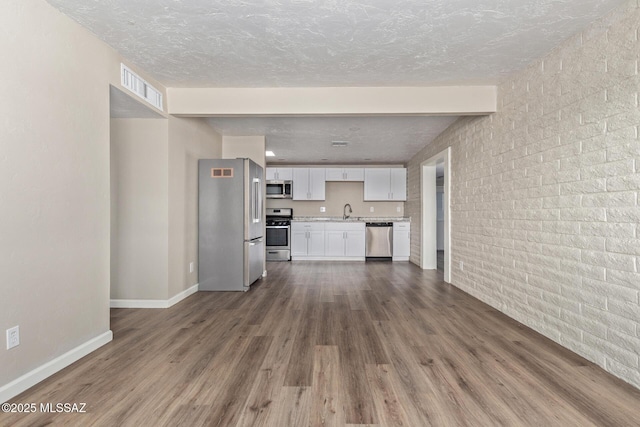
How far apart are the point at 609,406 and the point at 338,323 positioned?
1.94m

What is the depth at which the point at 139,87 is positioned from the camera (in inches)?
126

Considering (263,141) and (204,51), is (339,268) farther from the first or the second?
(204,51)

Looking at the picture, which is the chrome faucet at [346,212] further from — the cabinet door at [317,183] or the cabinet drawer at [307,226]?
the cabinet drawer at [307,226]

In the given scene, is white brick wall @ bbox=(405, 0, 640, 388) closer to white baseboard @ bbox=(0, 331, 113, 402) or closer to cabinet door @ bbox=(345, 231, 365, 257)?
white baseboard @ bbox=(0, 331, 113, 402)

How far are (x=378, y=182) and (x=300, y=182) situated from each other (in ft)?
6.06

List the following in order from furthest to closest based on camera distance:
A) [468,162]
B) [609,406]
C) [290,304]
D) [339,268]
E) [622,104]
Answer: [339,268], [468,162], [290,304], [622,104], [609,406]

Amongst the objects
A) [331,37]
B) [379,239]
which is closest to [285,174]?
[379,239]

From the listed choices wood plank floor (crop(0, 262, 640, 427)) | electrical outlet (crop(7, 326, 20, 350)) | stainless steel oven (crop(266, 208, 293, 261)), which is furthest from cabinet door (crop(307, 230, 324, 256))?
electrical outlet (crop(7, 326, 20, 350))

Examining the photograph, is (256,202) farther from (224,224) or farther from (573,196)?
(573,196)

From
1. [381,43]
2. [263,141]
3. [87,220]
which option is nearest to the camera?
[87,220]

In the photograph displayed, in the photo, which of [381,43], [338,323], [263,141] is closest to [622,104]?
[381,43]

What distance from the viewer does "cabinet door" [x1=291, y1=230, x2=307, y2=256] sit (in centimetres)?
776

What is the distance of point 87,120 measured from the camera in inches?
98.6

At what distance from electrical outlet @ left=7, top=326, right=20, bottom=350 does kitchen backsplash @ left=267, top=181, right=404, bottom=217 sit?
Answer: 21.6ft
